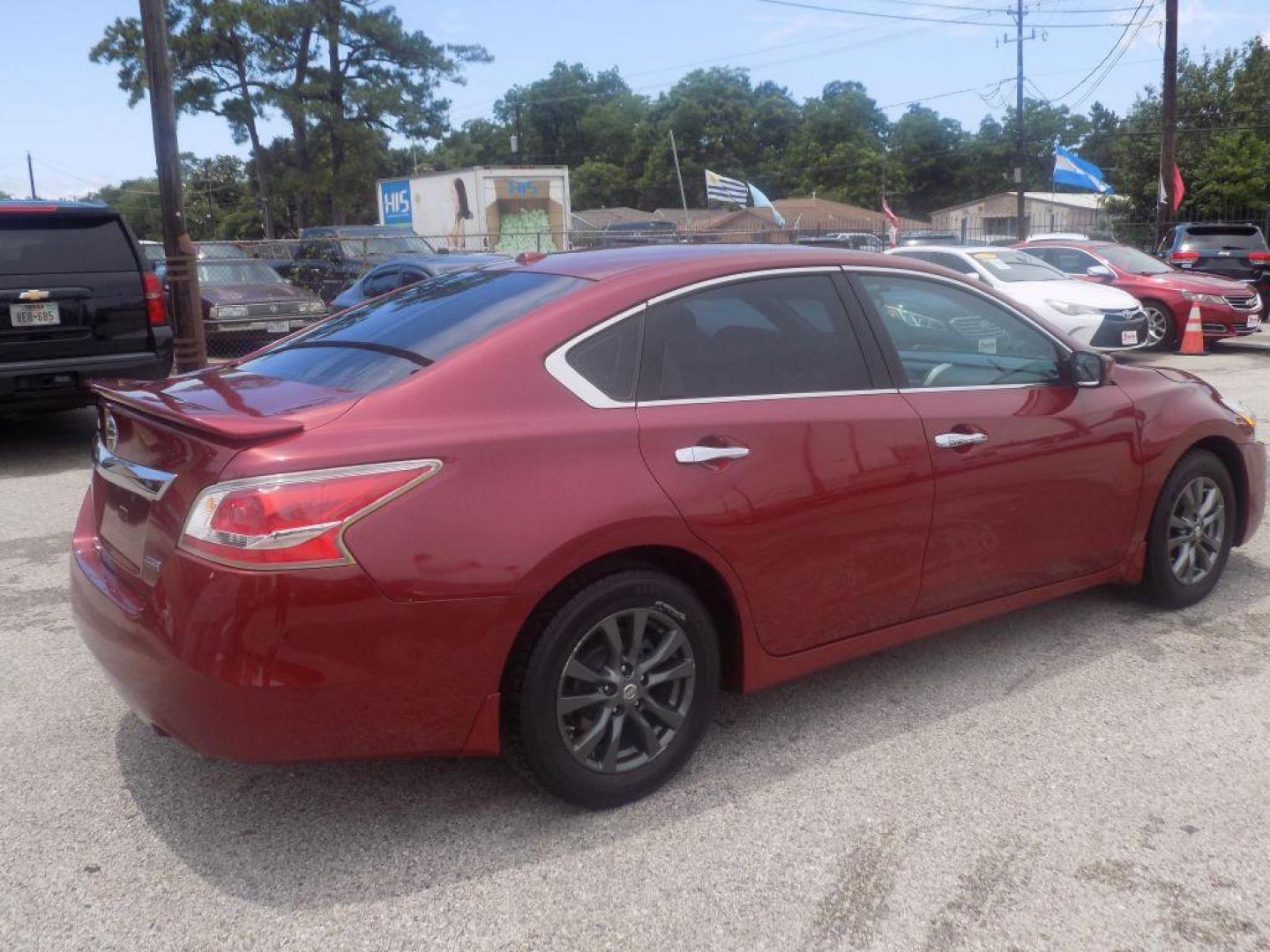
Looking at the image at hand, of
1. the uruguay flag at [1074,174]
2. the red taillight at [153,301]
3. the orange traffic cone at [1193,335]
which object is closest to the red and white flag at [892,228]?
the uruguay flag at [1074,174]

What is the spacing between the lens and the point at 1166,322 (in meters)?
15.5

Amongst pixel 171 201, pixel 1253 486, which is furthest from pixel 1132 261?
pixel 171 201

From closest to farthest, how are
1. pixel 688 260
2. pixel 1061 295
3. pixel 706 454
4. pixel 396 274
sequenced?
1. pixel 706 454
2. pixel 688 260
3. pixel 1061 295
4. pixel 396 274

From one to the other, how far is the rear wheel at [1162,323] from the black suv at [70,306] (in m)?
12.8

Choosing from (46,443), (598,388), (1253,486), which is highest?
(598,388)

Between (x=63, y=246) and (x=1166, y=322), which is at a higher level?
(x=63, y=246)

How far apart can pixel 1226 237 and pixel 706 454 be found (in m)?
18.9

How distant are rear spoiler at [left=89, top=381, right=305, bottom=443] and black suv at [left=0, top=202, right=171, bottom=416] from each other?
5183 mm

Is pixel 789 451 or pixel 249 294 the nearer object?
pixel 789 451

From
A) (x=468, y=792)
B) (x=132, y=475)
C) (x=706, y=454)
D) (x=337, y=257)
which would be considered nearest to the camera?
(x=132, y=475)

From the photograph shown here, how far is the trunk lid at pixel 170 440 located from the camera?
286 centimetres

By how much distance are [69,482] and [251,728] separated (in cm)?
574

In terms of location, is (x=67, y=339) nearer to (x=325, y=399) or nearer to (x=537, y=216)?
(x=325, y=399)

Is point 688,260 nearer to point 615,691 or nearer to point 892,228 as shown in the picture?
point 615,691
